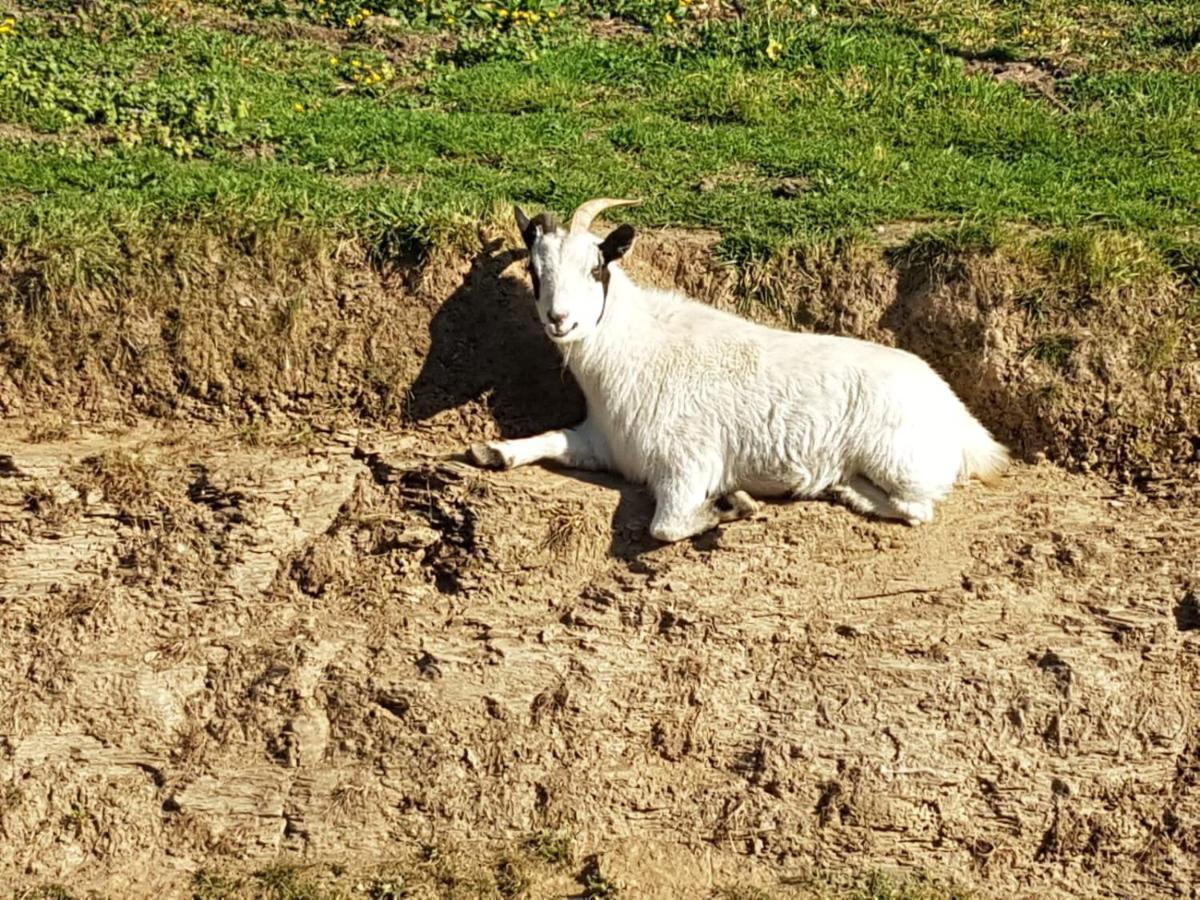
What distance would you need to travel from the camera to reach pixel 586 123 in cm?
1263

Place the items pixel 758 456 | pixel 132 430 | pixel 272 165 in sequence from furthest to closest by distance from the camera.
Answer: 1. pixel 272 165
2. pixel 132 430
3. pixel 758 456

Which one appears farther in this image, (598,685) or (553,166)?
(553,166)

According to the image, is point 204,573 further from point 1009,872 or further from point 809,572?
point 1009,872

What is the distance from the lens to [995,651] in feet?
28.5

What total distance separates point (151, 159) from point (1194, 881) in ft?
28.2

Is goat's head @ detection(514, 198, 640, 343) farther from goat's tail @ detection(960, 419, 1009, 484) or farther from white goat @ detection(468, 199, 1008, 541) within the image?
goat's tail @ detection(960, 419, 1009, 484)

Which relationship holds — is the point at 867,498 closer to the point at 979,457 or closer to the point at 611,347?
the point at 979,457

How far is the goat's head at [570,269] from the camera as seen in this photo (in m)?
9.29

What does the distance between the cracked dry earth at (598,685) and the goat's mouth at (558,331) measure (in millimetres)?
855

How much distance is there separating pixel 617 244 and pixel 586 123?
3352 mm

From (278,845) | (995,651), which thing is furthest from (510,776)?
(995,651)

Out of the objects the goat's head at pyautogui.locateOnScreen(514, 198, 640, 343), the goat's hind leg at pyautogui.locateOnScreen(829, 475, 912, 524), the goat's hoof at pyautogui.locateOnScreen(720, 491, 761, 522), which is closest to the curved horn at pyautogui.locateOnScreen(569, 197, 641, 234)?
the goat's head at pyautogui.locateOnScreen(514, 198, 640, 343)

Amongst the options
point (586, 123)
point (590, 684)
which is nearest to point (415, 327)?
point (590, 684)

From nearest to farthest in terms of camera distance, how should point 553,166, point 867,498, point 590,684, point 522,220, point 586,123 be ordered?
point 590,684 < point 867,498 < point 522,220 < point 553,166 < point 586,123
